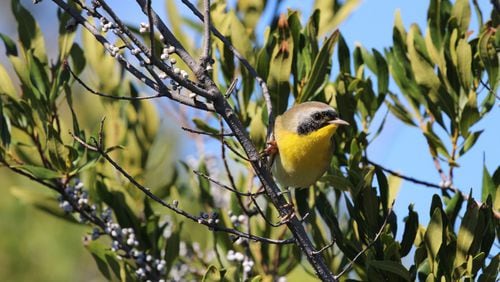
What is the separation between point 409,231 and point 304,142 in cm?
113

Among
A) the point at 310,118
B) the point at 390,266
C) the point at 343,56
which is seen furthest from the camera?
the point at 310,118

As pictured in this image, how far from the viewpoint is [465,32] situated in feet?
11.7

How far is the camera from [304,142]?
405 cm

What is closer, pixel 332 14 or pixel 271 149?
pixel 271 149

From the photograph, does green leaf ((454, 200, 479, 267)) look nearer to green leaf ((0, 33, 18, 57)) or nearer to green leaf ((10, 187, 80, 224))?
green leaf ((10, 187, 80, 224))

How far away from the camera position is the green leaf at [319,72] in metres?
3.37

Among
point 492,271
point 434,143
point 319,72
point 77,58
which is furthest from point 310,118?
point 492,271

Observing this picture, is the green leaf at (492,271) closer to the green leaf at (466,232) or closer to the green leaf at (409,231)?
the green leaf at (466,232)

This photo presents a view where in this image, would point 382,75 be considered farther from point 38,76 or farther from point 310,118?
point 38,76

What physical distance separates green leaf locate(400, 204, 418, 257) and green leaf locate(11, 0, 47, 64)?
64.7 inches

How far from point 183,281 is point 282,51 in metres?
1.06

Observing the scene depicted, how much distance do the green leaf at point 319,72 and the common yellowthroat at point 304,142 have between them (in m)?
0.06

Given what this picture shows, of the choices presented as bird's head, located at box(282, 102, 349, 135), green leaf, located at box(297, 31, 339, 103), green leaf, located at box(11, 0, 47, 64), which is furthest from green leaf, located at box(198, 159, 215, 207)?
green leaf, located at box(11, 0, 47, 64)

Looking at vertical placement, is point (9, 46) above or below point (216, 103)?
above
